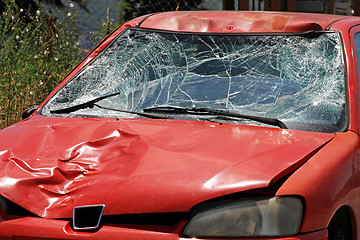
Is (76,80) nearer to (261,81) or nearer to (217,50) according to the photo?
(217,50)

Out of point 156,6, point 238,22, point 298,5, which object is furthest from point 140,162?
point 298,5

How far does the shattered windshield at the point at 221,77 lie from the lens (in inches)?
134

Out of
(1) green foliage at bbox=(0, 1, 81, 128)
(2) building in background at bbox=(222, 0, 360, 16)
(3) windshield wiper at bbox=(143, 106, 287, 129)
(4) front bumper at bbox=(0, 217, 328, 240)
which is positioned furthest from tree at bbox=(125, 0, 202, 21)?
(4) front bumper at bbox=(0, 217, 328, 240)

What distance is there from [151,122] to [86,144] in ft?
1.29

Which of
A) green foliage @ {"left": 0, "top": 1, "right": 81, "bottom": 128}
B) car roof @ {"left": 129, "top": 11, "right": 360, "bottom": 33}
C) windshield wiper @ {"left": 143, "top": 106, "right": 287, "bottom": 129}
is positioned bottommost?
green foliage @ {"left": 0, "top": 1, "right": 81, "bottom": 128}

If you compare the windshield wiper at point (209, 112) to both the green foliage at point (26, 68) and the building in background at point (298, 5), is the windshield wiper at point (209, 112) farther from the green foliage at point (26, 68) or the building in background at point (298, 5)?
the building in background at point (298, 5)

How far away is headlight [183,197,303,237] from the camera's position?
250 centimetres

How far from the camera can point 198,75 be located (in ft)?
12.4

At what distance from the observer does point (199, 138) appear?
300 cm

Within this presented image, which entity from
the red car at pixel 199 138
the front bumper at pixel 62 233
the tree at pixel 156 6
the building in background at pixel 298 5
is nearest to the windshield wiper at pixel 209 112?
the red car at pixel 199 138

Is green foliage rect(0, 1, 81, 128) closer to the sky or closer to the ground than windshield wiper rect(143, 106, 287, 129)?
closer to the ground

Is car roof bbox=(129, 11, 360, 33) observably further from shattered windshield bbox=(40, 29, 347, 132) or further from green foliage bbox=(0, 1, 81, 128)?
green foliage bbox=(0, 1, 81, 128)

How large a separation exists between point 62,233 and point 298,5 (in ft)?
37.2

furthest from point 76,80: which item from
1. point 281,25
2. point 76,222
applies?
point 76,222
